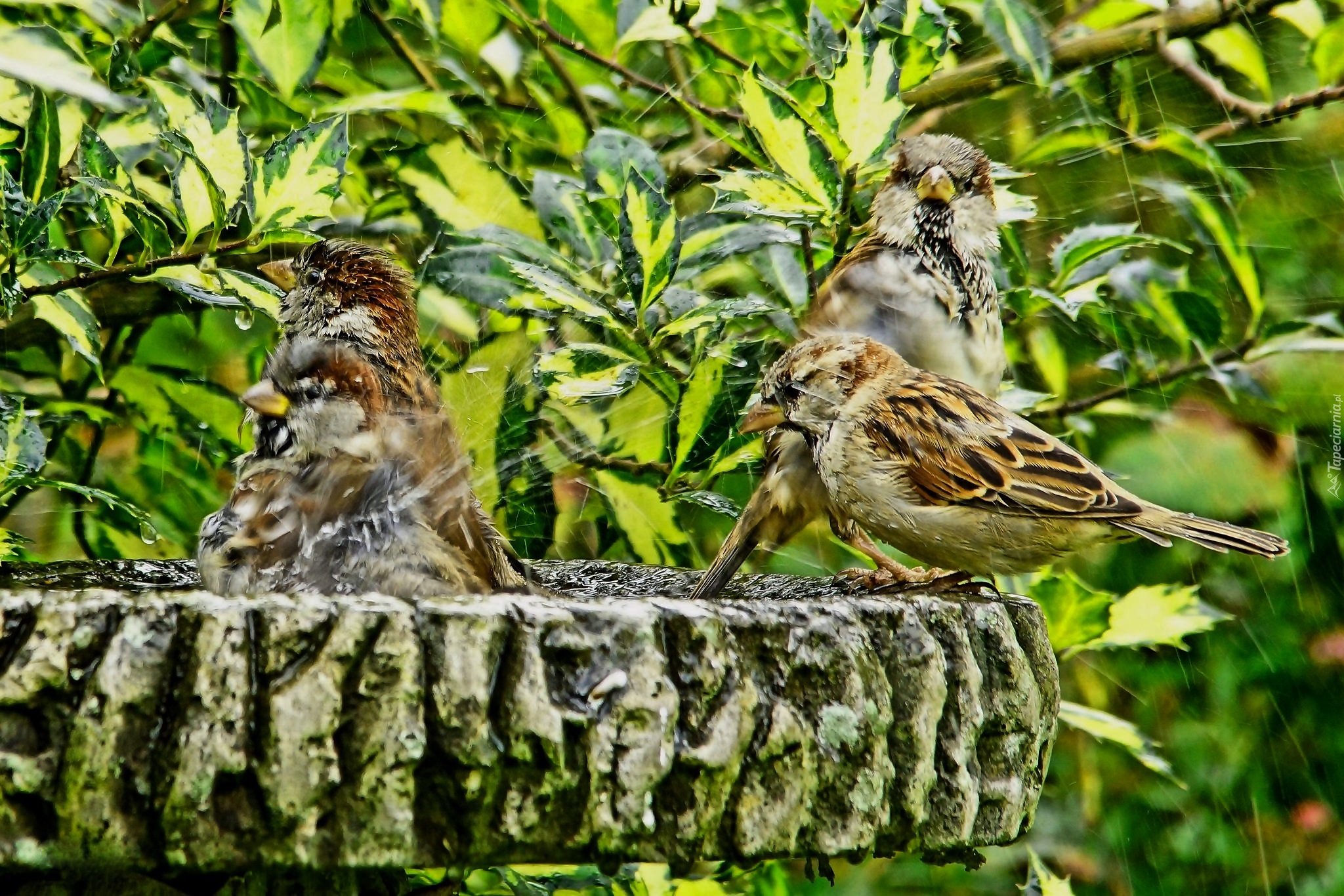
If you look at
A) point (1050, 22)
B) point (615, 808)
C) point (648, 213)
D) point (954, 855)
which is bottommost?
point (954, 855)

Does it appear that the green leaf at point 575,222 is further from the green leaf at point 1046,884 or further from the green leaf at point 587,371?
the green leaf at point 1046,884

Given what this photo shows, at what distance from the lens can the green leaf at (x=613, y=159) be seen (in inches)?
99.0

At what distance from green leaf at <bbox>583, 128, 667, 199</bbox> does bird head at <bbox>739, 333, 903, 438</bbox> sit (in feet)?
1.39

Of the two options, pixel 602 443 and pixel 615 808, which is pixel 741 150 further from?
pixel 615 808

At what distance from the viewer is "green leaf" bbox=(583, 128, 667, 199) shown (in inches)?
99.0

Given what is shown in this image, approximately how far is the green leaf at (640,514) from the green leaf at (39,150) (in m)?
1.14

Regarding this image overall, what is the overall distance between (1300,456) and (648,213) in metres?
2.35

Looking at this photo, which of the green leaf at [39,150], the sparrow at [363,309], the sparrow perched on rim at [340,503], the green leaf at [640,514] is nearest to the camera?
the sparrow perched on rim at [340,503]

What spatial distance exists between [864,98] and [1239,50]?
1162 millimetres

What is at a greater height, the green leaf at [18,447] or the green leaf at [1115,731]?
the green leaf at [18,447]

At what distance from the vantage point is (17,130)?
8.16 ft

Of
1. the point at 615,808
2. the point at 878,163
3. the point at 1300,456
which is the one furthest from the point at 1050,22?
the point at 615,808

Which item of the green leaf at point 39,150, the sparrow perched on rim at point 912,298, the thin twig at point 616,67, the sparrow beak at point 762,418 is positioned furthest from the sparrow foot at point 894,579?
the green leaf at point 39,150

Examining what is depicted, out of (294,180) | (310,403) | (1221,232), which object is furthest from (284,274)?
(1221,232)
